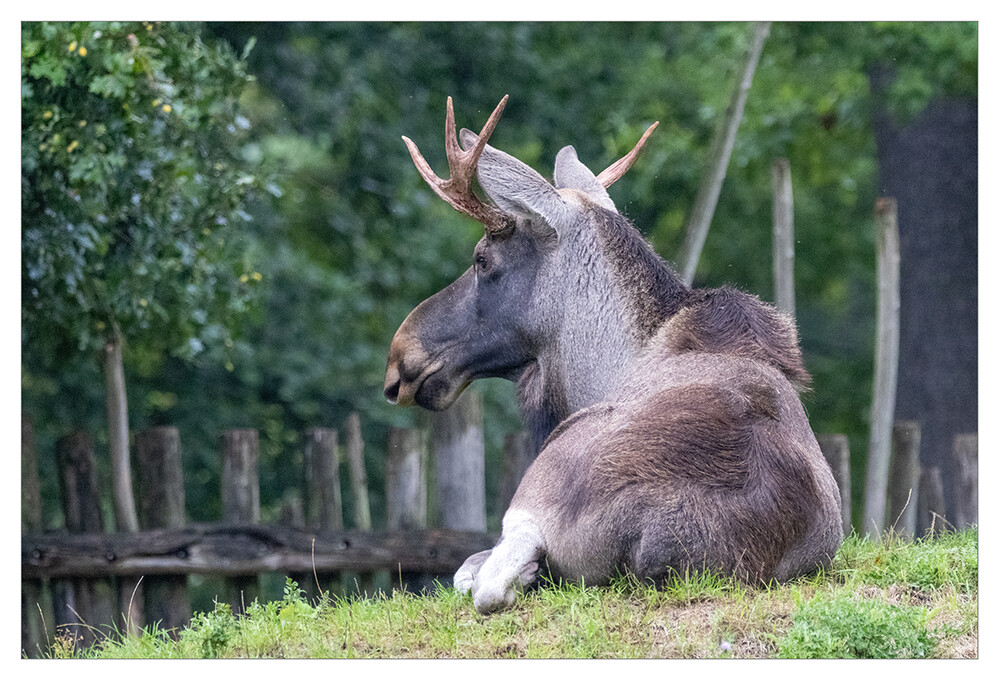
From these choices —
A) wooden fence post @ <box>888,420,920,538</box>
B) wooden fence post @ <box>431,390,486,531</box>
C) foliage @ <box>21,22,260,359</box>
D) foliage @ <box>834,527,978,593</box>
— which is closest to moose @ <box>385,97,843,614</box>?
foliage @ <box>834,527,978,593</box>

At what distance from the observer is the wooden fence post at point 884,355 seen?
6727 millimetres

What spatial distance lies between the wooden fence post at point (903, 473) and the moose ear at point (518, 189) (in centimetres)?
319

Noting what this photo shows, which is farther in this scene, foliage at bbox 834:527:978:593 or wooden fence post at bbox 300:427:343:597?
wooden fence post at bbox 300:427:343:597

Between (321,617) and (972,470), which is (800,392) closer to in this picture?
(321,617)

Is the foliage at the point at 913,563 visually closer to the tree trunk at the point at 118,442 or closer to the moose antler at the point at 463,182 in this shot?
the moose antler at the point at 463,182

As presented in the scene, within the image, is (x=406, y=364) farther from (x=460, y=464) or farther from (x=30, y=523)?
(x=30, y=523)

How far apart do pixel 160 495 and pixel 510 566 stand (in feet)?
11.4

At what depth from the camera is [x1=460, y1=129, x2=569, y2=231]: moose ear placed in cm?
458

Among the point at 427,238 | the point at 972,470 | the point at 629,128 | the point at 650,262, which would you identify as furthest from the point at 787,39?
the point at 650,262

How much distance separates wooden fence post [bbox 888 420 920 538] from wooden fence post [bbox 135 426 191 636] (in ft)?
14.3

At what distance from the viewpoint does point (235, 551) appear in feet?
21.2

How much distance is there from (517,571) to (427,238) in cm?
806

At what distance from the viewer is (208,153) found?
7441 millimetres

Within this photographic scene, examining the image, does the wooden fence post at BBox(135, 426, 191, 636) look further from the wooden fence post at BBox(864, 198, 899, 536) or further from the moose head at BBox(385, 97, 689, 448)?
the wooden fence post at BBox(864, 198, 899, 536)
